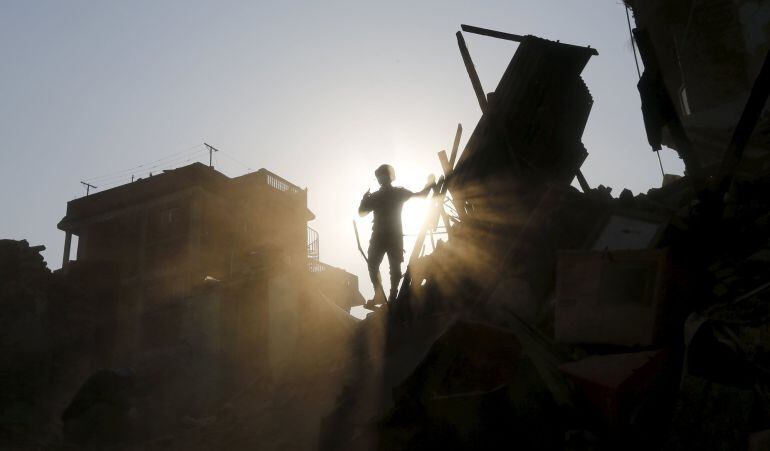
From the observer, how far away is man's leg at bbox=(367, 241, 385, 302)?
652 cm

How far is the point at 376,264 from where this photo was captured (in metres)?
6.57

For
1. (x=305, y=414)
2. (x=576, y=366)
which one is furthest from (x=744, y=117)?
(x=305, y=414)

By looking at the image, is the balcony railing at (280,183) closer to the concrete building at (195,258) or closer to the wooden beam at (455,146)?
the concrete building at (195,258)

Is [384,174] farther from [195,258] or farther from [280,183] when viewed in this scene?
[280,183]

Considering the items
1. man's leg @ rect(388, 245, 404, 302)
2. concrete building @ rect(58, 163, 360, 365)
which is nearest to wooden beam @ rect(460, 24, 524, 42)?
man's leg @ rect(388, 245, 404, 302)

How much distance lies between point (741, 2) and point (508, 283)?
9899 millimetres

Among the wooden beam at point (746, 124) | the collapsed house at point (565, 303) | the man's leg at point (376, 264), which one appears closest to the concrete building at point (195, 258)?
the man's leg at point (376, 264)

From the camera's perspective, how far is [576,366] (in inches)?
157

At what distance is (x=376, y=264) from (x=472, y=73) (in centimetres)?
280

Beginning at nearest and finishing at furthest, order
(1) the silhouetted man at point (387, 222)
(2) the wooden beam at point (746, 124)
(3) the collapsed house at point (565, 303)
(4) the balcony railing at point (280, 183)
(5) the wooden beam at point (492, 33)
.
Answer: (3) the collapsed house at point (565, 303), (2) the wooden beam at point (746, 124), (1) the silhouetted man at point (387, 222), (5) the wooden beam at point (492, 33), (4) the balcony railing at point (280, 183)

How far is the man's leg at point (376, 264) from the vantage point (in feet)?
21.4

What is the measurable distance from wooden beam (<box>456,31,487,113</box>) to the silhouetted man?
1.38 metres

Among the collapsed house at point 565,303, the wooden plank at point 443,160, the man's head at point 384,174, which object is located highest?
the wooden plank at point 443,160

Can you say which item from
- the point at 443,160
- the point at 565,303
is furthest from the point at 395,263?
the point at 565,303
